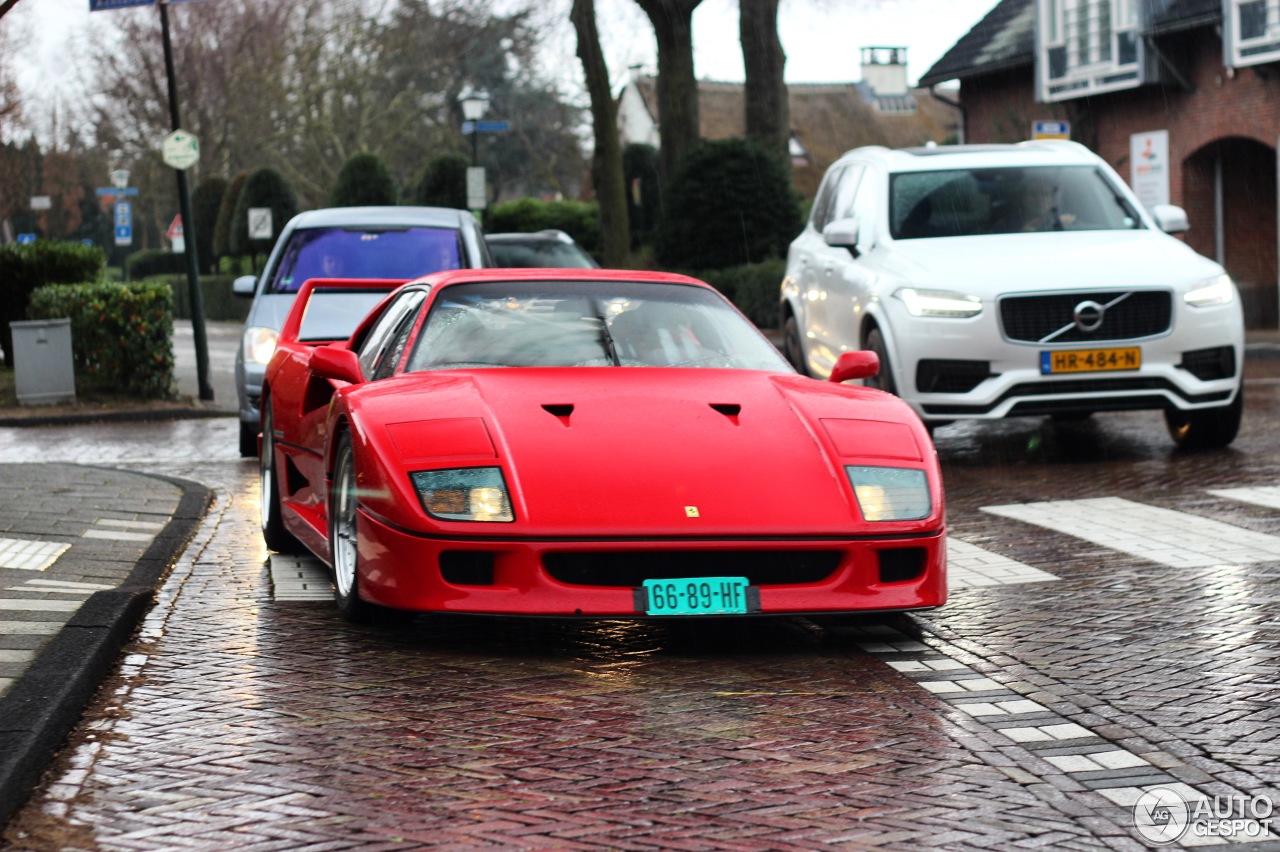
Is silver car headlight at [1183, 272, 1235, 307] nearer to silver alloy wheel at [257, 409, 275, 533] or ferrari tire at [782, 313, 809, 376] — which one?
ferrari tire at [782, 313, 809, 376]

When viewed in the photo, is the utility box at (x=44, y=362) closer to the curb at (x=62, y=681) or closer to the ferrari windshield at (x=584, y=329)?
the curb at (x=62, y=681)

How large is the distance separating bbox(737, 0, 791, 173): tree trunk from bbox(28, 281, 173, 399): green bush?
14643 millimetres

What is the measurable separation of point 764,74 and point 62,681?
26.7 m

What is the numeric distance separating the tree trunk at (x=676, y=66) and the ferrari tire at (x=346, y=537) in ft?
84.2

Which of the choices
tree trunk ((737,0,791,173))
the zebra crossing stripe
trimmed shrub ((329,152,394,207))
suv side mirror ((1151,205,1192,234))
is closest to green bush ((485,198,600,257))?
trimmed shrub ((329,152,394,207))

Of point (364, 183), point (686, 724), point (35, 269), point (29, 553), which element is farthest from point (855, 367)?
point (364, 183)

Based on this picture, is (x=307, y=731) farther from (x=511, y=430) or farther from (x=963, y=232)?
(x=963, y=232)

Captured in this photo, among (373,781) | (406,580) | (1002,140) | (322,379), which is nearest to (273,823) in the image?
(373,781)

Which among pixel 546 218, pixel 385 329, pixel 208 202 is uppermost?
pixel 208 202

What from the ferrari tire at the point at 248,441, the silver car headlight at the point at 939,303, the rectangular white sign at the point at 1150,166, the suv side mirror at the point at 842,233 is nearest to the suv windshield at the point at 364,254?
the ferrari tire at the point at 248,441

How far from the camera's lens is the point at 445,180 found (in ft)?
166

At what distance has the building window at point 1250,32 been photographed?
87.7 ft

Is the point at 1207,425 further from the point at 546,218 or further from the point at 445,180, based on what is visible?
the point at 546,218

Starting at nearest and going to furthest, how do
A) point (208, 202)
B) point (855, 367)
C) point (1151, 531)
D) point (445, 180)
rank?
1. point (855, 367)
2. point (1151, 531)
3. point (445, 180)
4. point (208, 202)
